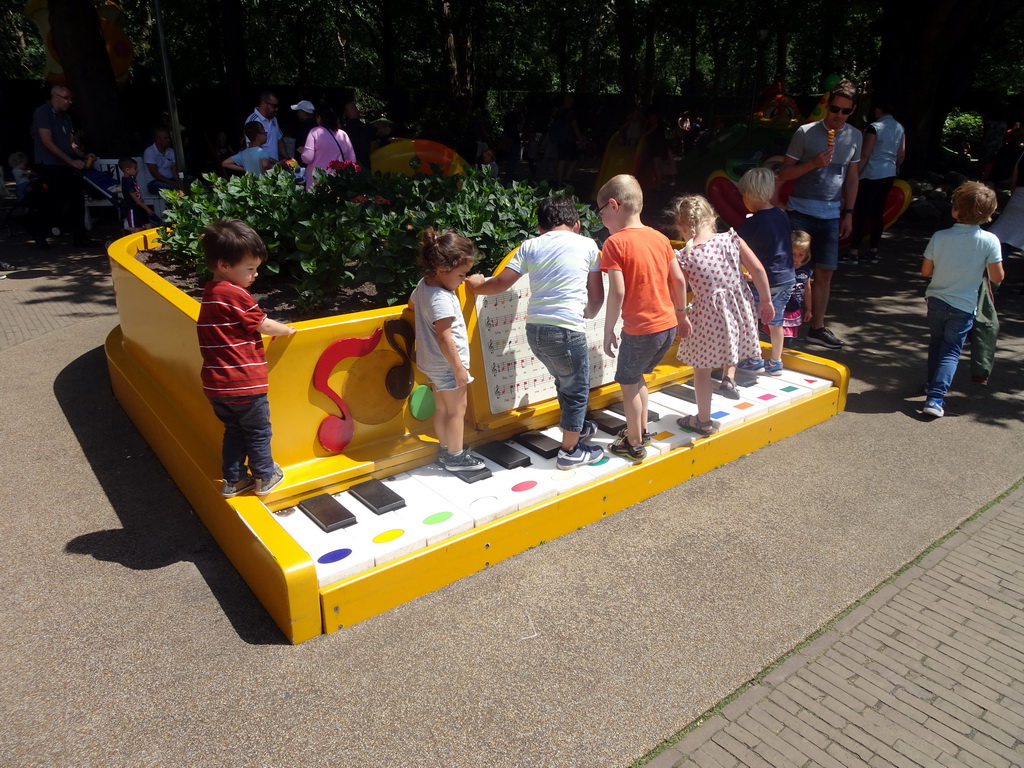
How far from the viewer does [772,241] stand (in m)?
5.60

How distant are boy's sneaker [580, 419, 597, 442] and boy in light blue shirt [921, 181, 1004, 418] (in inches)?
105

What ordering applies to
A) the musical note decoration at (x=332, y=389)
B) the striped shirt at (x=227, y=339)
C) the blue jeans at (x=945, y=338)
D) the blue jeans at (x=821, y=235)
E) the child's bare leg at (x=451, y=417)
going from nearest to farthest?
the striped shirt at (x=227, y=339), the musical note decoration at (x=332, y=389), the child's bare leg at (x=451, y=417), the blue jeans at (x=945, y=338), the blue jeans at (x=821, y=235)

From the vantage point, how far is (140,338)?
17.4ft

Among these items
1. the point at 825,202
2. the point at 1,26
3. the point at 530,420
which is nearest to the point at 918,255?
the point at 825,202

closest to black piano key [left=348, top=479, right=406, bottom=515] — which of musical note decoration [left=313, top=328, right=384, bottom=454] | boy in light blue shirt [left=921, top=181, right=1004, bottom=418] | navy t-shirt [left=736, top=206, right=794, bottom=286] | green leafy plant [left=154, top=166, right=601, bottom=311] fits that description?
musical note decoration [left=313, top=328, right=384, bottom=454]

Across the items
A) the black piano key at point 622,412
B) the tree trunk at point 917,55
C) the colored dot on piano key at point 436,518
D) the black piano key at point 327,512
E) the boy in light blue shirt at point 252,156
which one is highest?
the tree trunk at point 917,55

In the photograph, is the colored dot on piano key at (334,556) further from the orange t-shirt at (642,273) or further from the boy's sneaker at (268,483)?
the orange t-shirt at (642,273)

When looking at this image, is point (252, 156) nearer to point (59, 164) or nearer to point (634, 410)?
point (59, 164)

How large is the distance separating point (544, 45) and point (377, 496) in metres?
45.7

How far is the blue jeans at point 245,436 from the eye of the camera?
3.56 metres

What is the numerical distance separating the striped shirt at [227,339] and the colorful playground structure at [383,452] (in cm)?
25

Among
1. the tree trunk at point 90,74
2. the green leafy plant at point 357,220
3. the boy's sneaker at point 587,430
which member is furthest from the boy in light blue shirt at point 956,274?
the tree trunk at point 90,74

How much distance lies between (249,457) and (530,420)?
1.81m

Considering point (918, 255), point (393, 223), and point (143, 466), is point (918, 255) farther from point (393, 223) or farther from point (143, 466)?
point (143, 466)
